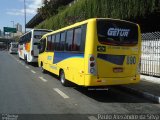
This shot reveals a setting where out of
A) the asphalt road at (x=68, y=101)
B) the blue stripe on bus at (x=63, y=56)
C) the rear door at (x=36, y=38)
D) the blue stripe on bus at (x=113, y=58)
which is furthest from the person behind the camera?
the rear door at (x=36, y=38)

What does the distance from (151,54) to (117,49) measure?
4625 mm

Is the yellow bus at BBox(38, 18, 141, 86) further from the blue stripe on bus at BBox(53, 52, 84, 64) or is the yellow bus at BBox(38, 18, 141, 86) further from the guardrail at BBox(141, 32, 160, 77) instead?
the guardrail at BBox(141, 32, 160, 77)

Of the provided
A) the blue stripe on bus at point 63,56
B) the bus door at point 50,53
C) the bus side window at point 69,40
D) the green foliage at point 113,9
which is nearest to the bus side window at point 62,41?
the blue stripe on bus at point 63,56

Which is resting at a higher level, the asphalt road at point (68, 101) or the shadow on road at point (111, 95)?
the asphalt road at point (68, 101)

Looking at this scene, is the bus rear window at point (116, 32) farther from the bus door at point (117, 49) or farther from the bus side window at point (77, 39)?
the bus side window at point (77, 39)

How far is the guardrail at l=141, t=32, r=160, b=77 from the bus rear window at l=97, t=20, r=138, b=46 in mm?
3356

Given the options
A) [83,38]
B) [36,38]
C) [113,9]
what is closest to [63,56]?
[83,38]

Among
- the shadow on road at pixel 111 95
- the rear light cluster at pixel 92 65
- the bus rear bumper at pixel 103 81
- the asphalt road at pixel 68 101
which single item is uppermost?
the rear light cluster at pixel 92 65

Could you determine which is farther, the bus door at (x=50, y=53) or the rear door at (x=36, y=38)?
the rear door at (x=36, y=38)

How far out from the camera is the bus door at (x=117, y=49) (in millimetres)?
11109

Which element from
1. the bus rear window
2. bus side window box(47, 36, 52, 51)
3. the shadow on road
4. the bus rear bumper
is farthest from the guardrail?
bus side window box(47, 36, 52, 51)

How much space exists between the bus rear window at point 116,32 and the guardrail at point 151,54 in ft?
11.0

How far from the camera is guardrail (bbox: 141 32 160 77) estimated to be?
14953 millimetres

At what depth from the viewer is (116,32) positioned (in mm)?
11422
